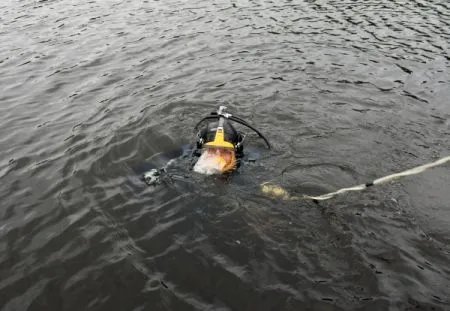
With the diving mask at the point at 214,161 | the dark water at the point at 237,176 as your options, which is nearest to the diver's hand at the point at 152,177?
the dark water at the point at 237,176

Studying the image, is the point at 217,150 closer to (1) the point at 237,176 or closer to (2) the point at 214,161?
(2) the point at 214,161

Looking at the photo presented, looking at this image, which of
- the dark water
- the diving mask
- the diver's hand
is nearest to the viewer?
the dark water

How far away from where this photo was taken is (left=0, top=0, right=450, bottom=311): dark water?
6746 millimetres

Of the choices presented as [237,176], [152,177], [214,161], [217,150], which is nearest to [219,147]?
[217,150]

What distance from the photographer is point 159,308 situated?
20.9 ft

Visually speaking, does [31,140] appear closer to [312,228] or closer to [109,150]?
[109,150]

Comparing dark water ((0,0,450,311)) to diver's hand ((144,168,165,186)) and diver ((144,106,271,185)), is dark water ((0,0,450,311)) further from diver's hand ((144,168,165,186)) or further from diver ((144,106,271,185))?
diver ((144,106,271,185))

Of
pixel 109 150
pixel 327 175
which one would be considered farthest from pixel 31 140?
pixel 327 175

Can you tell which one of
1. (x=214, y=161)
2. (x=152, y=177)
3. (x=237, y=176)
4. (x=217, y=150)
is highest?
(x=217, y=150)

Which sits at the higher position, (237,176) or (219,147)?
(219,147)

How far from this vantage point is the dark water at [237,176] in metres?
6.75

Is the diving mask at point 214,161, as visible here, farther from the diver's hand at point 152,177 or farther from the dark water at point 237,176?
the diver's hand at point 152,177

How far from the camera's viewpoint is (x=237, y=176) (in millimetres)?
9117

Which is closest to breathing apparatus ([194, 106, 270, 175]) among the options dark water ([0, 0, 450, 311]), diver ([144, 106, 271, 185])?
diver ([144, 106, 271, 185])
